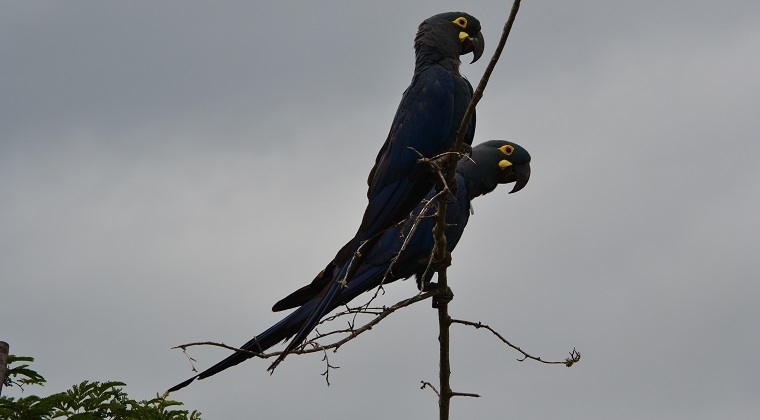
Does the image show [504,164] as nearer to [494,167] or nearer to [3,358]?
[494,167]

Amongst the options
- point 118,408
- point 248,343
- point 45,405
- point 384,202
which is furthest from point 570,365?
point 45,405

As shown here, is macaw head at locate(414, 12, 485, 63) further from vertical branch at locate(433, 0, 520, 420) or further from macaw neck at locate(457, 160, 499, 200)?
vertical branch at locate(433, 0, 520, 420)

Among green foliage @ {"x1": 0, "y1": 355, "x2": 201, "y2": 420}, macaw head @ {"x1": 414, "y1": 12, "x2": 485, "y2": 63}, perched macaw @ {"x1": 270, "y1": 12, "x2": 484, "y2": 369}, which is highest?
macaw head @ {"x1": 414, "y1": 12, "x2": 485, "y2": 63}

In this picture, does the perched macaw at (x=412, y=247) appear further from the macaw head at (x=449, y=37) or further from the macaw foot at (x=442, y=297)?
the macaw head at (x=449, y=37)

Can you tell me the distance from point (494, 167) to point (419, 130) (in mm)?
1413

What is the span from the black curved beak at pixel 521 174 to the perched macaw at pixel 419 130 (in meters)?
1.03

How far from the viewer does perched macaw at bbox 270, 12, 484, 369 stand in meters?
5.44

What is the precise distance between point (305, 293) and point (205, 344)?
1.84 meters

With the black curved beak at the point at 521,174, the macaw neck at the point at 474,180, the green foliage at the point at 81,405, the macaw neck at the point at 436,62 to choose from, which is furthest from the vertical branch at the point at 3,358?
the black curved beak at the point at 521,174

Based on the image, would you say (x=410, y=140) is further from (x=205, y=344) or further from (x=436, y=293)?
(x=205, y=344)

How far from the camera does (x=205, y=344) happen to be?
4.00 m

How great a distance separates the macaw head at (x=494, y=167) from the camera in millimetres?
6867

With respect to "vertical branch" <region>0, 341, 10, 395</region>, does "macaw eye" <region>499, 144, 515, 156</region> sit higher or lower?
higher

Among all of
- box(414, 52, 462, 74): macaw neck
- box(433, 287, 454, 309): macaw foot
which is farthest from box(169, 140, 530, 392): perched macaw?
box(414, 52, 462, 74): macaw neck
